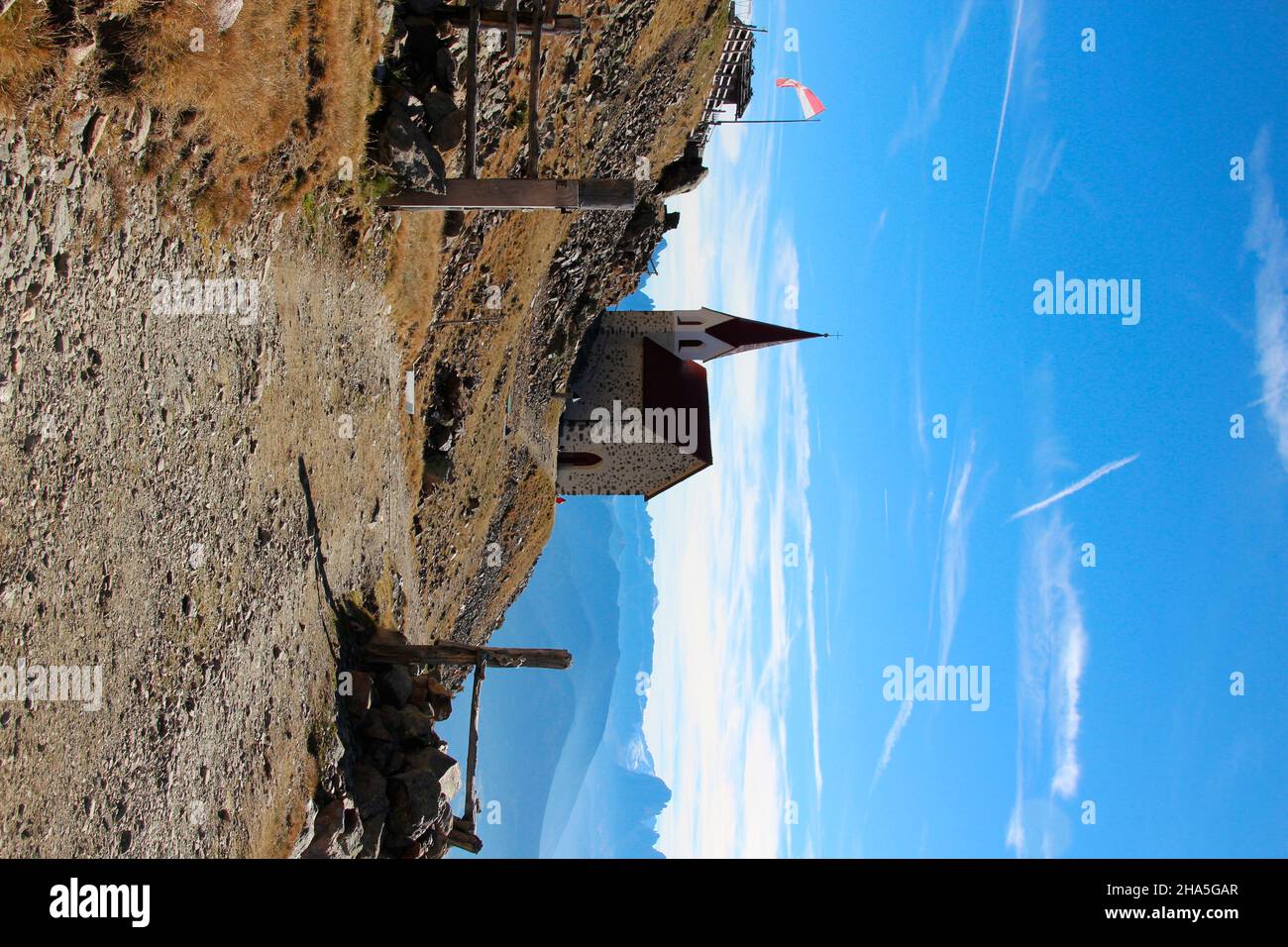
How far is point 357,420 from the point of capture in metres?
17.1

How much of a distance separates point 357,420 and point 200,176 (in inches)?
266

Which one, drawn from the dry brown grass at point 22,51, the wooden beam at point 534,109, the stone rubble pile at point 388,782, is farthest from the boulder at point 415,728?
the dry brown grass at point 22,51

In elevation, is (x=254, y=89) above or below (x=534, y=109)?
below

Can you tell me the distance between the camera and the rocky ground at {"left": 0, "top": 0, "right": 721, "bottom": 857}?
8359 mm

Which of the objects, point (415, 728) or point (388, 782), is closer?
point (388, 782)

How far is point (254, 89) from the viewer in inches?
467

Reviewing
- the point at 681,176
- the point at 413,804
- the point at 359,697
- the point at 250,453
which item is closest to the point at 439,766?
the point at 413,804

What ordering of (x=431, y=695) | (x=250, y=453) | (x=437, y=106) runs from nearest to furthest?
(x=250, y=453), (x=437, y=106), (x=431, y=695)

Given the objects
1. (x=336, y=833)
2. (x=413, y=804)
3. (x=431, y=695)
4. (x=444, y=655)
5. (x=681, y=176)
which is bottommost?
(x=413, y=804)

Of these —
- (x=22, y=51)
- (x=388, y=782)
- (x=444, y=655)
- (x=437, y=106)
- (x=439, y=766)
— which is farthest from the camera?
(x=444, y=655)

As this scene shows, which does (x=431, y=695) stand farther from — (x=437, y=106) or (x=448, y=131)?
(x=437, y=106)

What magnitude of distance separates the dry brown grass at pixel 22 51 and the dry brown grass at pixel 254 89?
3.32 ft

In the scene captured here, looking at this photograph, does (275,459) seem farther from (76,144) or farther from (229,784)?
(76,144)

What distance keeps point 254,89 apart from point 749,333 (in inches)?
942
